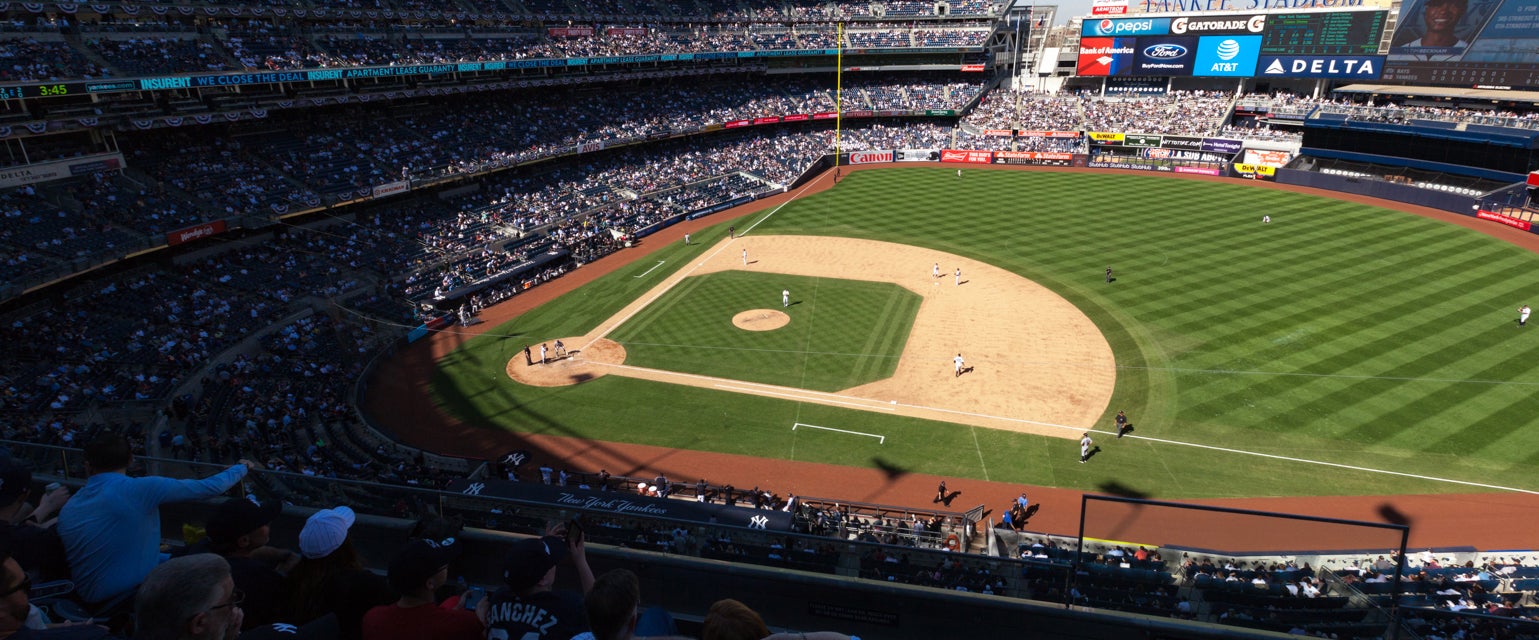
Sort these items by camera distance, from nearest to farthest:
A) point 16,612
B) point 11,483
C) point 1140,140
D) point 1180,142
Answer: point 16,612
point 11,483
point 1180,142
point 1140,140

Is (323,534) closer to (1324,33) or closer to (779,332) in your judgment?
(779,332)

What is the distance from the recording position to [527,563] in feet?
14.6

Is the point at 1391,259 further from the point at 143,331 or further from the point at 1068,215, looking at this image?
the point at 143,331

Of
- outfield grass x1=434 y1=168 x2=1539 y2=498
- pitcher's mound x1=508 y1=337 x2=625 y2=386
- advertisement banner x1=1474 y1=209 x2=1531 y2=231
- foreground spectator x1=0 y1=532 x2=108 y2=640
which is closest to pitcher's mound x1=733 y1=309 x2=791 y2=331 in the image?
pitcher's mound x1=508 y1=337 x2=625 y2=386

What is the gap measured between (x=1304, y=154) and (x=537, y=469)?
62.6 metres

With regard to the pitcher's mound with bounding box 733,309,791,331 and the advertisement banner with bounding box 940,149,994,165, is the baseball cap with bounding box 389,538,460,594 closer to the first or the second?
the pitcher's mound with bounding box 733,309,791,331

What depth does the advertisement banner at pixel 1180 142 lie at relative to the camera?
62.9 metres

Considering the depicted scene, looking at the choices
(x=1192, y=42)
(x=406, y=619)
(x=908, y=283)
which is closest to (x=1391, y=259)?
(x=908, y=283)

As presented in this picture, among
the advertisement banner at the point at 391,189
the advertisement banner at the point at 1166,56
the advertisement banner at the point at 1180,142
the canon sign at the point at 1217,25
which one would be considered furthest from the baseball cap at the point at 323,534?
the advertisement banner at the point at 1166,56

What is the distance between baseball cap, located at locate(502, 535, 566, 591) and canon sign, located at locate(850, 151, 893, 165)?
6880cm

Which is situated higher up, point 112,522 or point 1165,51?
point 1165,51

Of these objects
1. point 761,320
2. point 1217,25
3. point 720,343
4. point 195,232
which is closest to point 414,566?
point 720,343

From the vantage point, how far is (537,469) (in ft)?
75.7

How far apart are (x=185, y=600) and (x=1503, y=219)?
6070 centimetres
